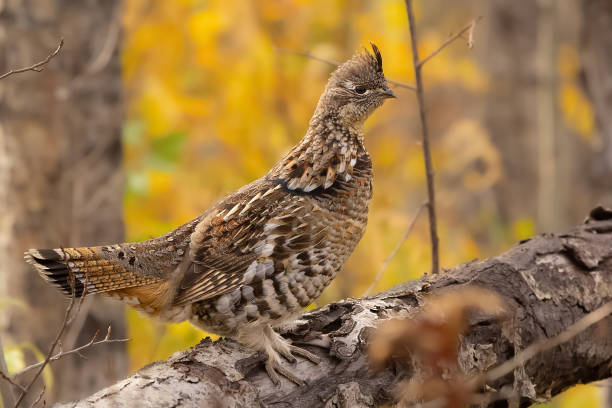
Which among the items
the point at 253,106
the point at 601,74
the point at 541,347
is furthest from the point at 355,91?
the point at 253,106

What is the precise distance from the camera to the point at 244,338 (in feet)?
10.4

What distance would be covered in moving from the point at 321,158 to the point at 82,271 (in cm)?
119

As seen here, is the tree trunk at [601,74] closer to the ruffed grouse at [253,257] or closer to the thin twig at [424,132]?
the thin twig at [424,132]

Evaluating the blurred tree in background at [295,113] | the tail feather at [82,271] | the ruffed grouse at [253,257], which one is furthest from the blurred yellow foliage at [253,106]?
the tail feather at [82,271]

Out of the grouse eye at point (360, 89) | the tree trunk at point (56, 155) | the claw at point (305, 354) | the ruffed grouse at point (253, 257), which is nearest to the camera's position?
the claw at point (305, 354)

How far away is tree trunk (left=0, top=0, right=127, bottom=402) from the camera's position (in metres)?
4.80

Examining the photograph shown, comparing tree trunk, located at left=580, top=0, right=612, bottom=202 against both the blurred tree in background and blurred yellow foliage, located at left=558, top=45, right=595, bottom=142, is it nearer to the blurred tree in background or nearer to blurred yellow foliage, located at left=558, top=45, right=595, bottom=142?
the blurred tree in background

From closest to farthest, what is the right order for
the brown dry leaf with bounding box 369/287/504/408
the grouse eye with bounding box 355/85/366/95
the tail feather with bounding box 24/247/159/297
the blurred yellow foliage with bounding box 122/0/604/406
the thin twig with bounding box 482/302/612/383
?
the brown dry leaf with bounding box 369/287/504/408, the thin twig with bounding box 482/302/612/383, the tail feather with bounding box 24/247/159/297, the grouse eye with bounding box 355/85/366/95, the blurred yellow foliage with bounding box 122/0/604/406

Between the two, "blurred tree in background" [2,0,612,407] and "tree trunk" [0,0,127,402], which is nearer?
"tree trunk" [0,0,127,402]

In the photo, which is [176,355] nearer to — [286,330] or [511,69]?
[286,330]

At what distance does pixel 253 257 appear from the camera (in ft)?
10.8

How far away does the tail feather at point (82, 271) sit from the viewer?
292 centimetres

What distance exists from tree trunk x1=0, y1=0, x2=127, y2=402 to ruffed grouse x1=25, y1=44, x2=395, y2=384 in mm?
1613

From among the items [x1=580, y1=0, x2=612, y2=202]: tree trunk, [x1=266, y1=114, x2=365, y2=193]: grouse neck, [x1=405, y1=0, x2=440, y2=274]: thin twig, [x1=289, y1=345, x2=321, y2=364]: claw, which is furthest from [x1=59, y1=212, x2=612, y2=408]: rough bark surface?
[x1=580, y1=0, x2=612, y2=202]: tree trunk
